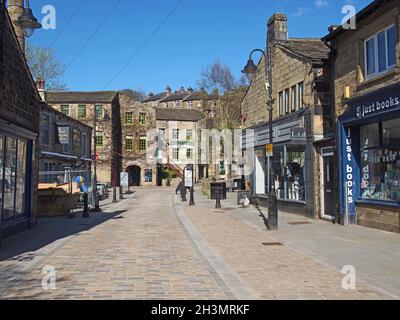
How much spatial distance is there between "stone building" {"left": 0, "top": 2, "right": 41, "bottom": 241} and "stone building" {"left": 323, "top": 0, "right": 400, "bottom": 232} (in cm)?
997

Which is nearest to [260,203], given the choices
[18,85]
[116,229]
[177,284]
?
[116,229]

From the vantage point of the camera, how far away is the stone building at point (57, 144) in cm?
2823

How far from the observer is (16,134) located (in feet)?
41.6

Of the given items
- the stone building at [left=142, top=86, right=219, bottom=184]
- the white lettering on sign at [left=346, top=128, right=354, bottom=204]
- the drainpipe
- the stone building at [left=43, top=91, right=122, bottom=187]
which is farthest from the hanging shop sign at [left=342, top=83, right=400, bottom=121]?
the stone building at [left=142, top=86, right=219, bottom=184]

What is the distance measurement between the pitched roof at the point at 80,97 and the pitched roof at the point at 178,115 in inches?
323

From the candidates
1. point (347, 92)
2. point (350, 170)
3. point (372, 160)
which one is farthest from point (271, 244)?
point (347, 92)

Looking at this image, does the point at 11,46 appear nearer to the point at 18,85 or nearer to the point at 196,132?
the point at 18,85

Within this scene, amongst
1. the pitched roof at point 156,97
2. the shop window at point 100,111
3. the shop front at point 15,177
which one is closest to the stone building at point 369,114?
the shop front at point 15,177

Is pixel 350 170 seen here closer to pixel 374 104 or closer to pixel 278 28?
pixel 374 104

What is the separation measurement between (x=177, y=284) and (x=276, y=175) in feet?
49.7

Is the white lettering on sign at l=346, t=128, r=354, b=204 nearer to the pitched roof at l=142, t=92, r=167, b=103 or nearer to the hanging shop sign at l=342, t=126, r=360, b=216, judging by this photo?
the hanging shop sign at l=342, t=126, r=360, b=216

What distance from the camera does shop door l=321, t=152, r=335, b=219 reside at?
623 inches

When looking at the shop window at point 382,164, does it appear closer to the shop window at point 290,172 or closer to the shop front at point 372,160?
the shop front at point 372,160

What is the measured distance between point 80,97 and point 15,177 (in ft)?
132
